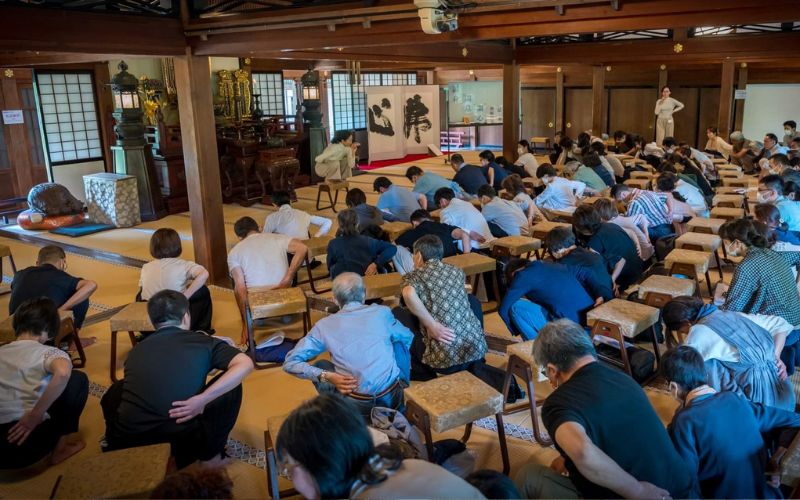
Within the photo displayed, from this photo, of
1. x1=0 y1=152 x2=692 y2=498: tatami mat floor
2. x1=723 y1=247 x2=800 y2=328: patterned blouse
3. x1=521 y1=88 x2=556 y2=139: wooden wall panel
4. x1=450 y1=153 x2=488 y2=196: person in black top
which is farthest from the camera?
x1=521 y1=88 x2=556 y2=139: wooden wall panel

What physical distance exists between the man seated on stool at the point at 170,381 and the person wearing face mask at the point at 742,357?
2.22 meters

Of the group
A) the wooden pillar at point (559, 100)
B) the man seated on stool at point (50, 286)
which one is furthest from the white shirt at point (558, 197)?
the wooden pillar at point (559, 100)

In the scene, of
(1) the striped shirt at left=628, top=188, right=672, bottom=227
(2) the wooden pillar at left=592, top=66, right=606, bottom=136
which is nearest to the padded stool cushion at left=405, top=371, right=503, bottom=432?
(1) the striped shirt at left=628, top=188, right=672, bottom=227

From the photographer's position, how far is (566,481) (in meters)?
2.44

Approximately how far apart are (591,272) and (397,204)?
3369 millimetres

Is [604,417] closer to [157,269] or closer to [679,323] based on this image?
[679,323]

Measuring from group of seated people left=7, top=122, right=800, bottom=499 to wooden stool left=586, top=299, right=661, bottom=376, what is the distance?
0.63ft

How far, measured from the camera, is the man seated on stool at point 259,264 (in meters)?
5.04

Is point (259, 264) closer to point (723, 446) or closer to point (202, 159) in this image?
point (202, 159)

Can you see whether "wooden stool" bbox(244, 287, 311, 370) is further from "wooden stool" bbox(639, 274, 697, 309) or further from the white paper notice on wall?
the white paper notice on wall

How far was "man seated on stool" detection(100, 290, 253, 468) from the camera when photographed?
9.68 feet

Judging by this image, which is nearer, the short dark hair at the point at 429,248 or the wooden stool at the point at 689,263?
the short dark hair at the point at 429,248

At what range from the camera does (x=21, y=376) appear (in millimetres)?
3191

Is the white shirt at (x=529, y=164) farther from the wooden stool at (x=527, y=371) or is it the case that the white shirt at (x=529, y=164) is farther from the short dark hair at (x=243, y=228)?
the wooden stool at (x=527, y=371)
